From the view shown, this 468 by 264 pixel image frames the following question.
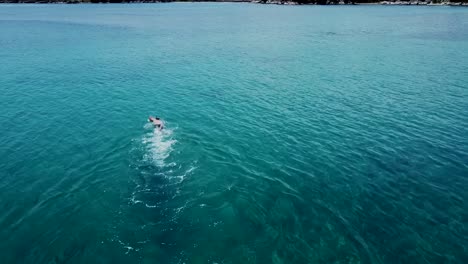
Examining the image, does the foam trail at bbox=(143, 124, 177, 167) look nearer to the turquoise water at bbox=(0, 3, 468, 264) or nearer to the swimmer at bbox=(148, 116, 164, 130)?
the turquoise water at bbox=(0, 3, 468, 264)

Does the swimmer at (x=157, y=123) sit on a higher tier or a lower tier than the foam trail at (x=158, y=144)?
higher

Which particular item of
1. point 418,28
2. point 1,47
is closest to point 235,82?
point 1,47

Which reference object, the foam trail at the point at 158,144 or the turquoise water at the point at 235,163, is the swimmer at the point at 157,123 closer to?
the foam trail at the point at 158,144

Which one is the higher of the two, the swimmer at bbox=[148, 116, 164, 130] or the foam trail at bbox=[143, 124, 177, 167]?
the swimmer at bbox=[148, 116, 164, 130]

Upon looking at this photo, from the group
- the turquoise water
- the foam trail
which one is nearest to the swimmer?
the foam trail

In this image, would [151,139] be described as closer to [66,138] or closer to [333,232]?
[66,138]

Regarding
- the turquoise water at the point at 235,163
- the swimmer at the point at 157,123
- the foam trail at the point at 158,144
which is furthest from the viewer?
the swimmer at the point at 157,123

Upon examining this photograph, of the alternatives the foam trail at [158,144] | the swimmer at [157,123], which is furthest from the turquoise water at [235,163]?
the swimmer at [157,123]

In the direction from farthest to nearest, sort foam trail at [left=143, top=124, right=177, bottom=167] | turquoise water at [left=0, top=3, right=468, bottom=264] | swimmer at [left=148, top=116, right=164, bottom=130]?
1. swimmer at [left=148, top=116, right=164, bottom=130]
2. foam trail at [left=143, top=124, right=177, bottom=167]
3. turquoise water at [left=0, top=3, right=468, bottom=264]
